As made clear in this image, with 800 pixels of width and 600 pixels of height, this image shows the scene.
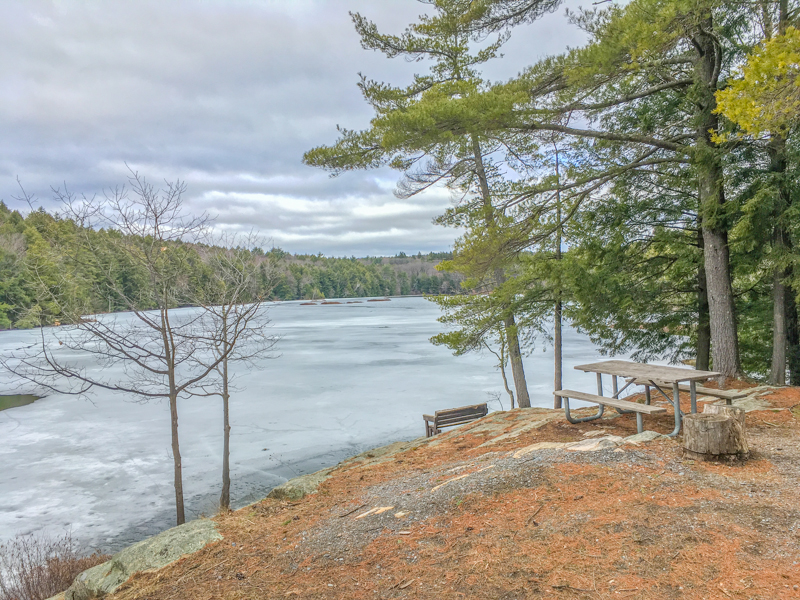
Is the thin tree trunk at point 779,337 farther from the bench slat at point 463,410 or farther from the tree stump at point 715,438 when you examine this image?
the bench slat at point 463,410

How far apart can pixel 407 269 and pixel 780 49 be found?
131 meters

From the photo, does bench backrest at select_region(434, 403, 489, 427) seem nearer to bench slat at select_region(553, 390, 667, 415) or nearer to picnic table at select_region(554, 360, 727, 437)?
picnic table at select_region(554, 360, 727, 437)

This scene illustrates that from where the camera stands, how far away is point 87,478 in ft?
30.1

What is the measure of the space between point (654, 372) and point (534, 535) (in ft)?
9.21

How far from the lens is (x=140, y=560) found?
3703mm

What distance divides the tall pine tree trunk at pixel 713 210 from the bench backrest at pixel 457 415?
484 cm

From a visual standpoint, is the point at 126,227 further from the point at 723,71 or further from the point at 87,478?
the point at 723,71

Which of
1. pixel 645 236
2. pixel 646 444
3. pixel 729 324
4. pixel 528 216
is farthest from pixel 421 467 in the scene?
pixel 645 236

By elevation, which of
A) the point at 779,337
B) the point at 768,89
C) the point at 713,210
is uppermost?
the point at 768,89

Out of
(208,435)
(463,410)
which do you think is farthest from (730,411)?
(208,435)

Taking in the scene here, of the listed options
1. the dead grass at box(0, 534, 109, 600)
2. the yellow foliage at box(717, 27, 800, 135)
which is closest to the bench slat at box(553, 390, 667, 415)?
the yellow foliage at box(717, 27, 800, 135)

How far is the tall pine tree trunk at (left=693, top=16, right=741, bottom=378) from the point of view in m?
7.08

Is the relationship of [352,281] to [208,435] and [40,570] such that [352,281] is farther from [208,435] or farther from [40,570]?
[40,570]

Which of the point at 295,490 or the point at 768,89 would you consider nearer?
the point at 768,89
